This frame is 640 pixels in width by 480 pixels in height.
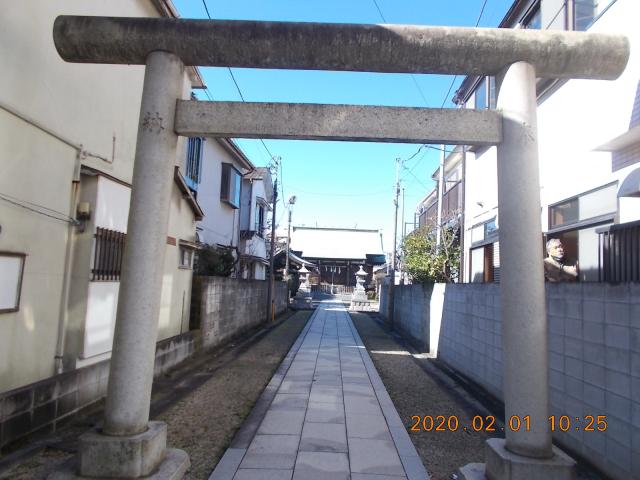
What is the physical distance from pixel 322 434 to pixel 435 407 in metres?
2.21

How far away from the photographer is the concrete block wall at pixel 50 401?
436 centimetres

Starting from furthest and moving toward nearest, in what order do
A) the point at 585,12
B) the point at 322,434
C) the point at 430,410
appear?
the point at 585,12 → the point at 430,410 → the point at 322,434

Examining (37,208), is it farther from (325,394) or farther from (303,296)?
(303,296)

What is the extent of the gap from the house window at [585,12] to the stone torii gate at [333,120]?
181 inches

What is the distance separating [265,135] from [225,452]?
3232mm

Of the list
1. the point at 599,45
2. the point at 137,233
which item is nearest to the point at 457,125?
the point at 599,45

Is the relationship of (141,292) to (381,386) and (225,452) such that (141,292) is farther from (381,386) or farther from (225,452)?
(381,386)

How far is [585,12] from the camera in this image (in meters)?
8.14

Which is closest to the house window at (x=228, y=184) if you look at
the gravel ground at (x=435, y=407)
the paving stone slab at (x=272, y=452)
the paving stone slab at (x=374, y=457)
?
the gravel ground at (x=435, y=407)

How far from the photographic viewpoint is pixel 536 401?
3709 millimetres

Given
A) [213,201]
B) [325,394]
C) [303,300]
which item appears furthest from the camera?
[303,300]

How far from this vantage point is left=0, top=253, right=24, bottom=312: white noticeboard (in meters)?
4.47

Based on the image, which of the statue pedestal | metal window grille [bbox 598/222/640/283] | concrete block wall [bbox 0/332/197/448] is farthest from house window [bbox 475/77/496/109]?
the statue pedestal

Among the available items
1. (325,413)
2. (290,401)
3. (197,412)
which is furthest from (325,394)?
(197,412)
